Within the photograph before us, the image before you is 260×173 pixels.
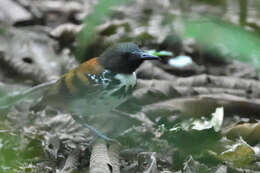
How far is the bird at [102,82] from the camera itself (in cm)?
379

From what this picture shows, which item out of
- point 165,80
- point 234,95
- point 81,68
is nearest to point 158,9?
point 165,80

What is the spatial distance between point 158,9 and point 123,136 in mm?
3267

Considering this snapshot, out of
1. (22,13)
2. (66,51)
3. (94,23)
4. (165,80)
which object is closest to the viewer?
(94,23)

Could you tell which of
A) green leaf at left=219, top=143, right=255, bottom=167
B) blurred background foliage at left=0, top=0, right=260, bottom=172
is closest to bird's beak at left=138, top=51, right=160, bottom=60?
blurred background foliage at left=0, top=0, right=260, bottom=172

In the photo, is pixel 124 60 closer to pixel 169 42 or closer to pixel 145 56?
pixel 145 56

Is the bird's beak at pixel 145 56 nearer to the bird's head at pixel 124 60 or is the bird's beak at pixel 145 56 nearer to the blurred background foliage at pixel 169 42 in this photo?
the bird's head at pixel 124 60

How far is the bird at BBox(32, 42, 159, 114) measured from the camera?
379 centimetres

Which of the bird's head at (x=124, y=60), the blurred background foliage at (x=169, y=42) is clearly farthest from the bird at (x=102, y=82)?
the blurred background foliage at (x=169, y=42)

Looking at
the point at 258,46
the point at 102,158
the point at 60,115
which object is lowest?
the point at 60,115

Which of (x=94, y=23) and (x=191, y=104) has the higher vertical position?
(x=94, y=23)

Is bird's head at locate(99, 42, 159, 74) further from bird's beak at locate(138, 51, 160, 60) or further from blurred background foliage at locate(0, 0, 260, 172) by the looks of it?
blurred background foliage at locate(0, 0, 260, 172)

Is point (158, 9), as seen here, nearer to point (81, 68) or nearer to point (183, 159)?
point (81, 68)

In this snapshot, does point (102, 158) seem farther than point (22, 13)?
No

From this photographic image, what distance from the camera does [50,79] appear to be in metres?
4.91
